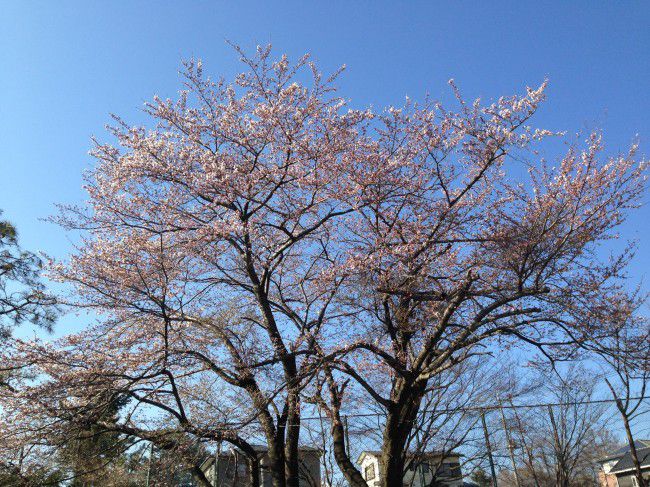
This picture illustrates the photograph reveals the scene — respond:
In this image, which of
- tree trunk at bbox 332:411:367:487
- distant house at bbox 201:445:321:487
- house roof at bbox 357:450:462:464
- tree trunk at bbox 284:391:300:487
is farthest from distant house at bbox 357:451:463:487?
tree trunk at bbox 284:391:300:487

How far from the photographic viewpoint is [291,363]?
26.1 feet

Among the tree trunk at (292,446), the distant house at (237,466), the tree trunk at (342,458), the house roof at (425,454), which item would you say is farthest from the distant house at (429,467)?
the tree trunk at (292,446)

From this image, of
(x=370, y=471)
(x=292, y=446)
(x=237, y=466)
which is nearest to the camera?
(x=292, y=446)

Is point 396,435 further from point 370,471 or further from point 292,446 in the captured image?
point 370,471

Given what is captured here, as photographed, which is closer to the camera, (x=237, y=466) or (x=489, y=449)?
(x=489, y=449)

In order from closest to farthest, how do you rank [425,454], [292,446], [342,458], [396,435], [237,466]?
[396,435], [292,446], [342,458], [425,454], [237,466]

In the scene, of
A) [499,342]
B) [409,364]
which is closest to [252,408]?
[409,364]

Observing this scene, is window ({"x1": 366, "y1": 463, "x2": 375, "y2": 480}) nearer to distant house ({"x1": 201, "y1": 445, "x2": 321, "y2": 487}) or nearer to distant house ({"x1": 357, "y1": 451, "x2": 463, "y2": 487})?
distant house ({"x1": 357, "y1": 451, "x2": 463, "y2": 487})

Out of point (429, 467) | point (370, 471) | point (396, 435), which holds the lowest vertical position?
point (429, 467)

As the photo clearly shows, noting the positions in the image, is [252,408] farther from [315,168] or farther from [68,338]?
[315,168]

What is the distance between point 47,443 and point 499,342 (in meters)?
6.21

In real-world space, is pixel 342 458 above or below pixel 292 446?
below

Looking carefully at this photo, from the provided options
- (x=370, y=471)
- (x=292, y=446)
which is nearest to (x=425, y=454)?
(x=292, y=446)

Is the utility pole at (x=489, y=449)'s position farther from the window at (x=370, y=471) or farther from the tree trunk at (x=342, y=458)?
the window at (x=370, y=471)
